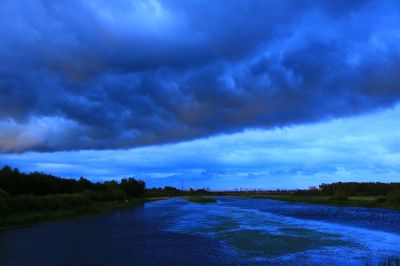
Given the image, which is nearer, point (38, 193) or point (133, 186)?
point (38, 193)

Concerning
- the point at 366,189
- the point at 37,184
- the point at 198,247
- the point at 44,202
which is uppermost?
the point at 366,189

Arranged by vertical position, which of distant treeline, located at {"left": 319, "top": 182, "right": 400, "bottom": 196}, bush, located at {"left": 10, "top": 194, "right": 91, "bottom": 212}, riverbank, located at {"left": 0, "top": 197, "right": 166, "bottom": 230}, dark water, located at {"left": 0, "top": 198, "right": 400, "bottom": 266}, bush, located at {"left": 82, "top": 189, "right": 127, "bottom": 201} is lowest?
dark water, located at {"left": 0, "top": 198, "right": 400, "bottom": 266}

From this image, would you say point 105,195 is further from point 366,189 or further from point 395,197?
point 366,189

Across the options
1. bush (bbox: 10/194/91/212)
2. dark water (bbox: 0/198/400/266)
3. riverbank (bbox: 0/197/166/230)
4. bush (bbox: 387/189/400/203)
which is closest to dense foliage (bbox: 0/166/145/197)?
bush (bbox: 10/194/91/212)

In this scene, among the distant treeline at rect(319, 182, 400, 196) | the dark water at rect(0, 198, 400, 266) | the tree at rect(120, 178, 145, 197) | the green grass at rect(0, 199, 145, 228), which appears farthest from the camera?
the tree at rect(120, 178, 145, 197)

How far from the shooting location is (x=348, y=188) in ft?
566

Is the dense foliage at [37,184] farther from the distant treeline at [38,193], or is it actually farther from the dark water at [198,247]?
the dark water at [198,247]

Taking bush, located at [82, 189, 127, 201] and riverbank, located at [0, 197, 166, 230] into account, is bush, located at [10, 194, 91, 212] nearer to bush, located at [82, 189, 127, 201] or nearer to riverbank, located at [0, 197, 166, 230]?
riverbank, located at [0, 197, 166, 230]

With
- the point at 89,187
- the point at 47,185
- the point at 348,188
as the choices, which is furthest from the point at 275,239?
the point at 348,188

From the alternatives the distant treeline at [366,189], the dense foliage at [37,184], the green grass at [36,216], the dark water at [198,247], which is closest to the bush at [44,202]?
the green grass at [36,216]

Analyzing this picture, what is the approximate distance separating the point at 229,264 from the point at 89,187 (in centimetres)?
10436

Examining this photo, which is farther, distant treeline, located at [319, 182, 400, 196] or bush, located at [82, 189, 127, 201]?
distant treeline, located at [319, 182, 400, 196]

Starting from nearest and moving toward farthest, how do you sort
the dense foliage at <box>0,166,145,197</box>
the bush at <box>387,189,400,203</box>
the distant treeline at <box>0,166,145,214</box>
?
the distant treeline at <box>0,166,145,214</box>, the dense foliage at <box>0,166,145,197</box>, the bush at <box>387,189,400,203</box>

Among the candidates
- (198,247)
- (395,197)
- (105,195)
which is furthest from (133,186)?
(198,247)
